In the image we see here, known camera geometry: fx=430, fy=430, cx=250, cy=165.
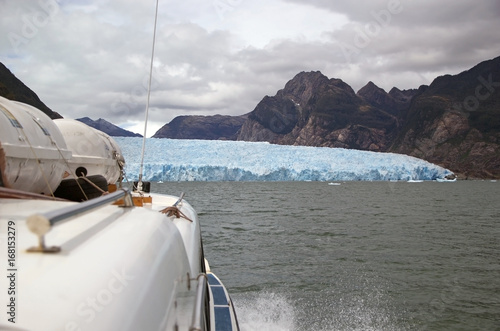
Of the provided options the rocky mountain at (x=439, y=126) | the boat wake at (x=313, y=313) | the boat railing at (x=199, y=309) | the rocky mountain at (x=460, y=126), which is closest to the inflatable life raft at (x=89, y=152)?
the boat wake at (x=313, y=313)

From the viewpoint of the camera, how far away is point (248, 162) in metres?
46.0

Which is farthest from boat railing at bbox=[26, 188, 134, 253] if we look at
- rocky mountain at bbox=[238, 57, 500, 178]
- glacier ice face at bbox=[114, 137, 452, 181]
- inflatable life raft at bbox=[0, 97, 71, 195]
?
rocky mountain at bbox=[238, 57, 500, 178]

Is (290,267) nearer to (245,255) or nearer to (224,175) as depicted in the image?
(245,255)

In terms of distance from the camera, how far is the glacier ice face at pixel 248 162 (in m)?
43.5

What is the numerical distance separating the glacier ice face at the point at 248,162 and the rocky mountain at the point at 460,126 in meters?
70.9

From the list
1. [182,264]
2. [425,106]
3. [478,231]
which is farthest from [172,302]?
[425,106]

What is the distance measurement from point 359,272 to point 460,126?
137628 millimetres

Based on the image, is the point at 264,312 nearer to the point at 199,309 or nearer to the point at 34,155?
the point at 34,155

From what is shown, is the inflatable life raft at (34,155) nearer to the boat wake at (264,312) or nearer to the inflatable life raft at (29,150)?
the inflatable life raft at (29,150)

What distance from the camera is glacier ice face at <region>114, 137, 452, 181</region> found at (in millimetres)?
43469

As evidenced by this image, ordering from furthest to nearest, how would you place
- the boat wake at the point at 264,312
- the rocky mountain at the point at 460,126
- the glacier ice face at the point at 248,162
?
the rocky mountain at the point at 460,126
the glacier ice face at the point at 248,162
the boat wake at the point at 264,312

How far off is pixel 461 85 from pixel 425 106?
69.2ft

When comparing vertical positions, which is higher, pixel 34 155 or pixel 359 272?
pixel 34 155

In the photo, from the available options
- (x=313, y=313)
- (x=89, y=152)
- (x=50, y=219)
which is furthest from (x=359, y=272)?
(x=50, y=219)
